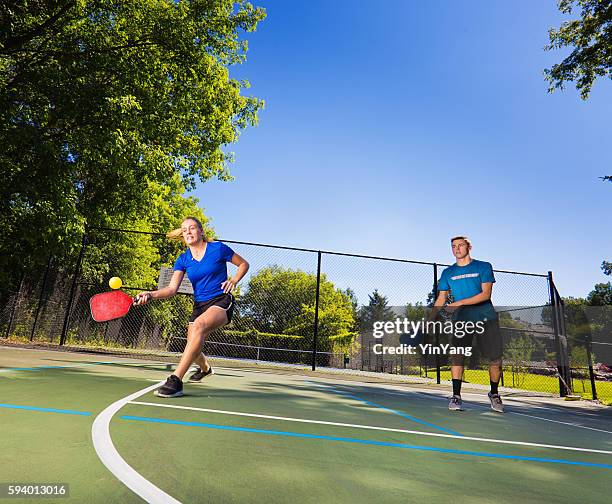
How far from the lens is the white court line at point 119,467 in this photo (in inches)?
56.1

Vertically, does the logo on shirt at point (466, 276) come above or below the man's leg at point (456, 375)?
above

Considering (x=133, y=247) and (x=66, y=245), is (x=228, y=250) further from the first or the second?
(x=133, y=247)

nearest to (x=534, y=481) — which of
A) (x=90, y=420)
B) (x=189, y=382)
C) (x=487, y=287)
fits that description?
(x=90, y=420)

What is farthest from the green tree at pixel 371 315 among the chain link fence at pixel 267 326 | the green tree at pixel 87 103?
the green tree at pixel 87 103

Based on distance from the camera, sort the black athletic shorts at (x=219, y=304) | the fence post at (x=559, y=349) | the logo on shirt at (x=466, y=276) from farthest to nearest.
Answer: the fence post at (x=559, y=349)
the logo on shirt at (x=466, y=276)
the black athletic shorts at (x=219, y=304)

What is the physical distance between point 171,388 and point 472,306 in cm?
379

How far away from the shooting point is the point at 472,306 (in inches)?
197

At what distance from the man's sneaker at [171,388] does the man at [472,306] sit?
11.0 feet

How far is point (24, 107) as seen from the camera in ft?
35.7

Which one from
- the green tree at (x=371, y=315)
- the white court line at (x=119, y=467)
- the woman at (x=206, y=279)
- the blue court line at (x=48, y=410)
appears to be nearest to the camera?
the white court line at (x=119, y=467)

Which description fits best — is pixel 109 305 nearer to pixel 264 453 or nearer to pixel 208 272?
pixel 208 272

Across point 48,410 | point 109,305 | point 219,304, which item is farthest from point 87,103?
point 48,410

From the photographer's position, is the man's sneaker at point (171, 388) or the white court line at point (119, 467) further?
the man's sneaker at point (171, 388)

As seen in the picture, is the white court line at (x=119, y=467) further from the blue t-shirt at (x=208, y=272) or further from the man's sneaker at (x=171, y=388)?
the blue t-shirt at (x=208, y=272)
